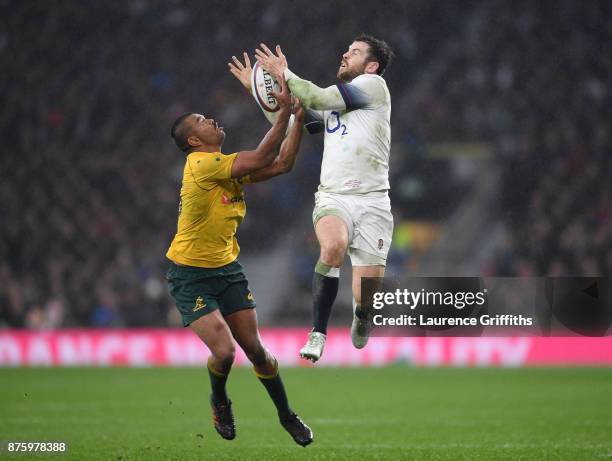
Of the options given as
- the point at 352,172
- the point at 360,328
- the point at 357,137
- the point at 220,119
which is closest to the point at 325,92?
the point at 357,137

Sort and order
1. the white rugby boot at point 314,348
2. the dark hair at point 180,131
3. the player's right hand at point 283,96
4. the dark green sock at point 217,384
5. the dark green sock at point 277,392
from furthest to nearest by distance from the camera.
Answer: the dark green sock at point 277,392
the dark green sock at point 217,384
the dark hair at point 180,131
the player's right hand at point 283,96
the white rugby boot at point 314,348

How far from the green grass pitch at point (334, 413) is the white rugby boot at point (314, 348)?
7.03ft

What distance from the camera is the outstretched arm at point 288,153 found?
26.1 feet

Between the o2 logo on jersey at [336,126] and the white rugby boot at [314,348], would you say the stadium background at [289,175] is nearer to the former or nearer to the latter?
the white rugby boot at [314,348]

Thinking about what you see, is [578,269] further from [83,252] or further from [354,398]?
[83,252]

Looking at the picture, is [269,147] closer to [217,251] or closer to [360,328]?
[217,251]

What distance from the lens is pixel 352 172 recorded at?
26.1 feet

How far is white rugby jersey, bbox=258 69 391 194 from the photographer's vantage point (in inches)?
309

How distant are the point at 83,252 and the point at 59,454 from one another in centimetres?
1141

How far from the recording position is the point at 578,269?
766 inches

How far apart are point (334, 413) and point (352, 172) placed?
7075 millimetres

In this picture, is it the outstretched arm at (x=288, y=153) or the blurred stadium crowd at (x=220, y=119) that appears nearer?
the outstretched arm at (x=288, y=153)

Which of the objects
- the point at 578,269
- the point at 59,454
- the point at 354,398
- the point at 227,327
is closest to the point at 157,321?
the point at 354,398

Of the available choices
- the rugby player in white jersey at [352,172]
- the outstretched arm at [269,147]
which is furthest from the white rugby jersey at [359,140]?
the outstretched arm at [269,147]
